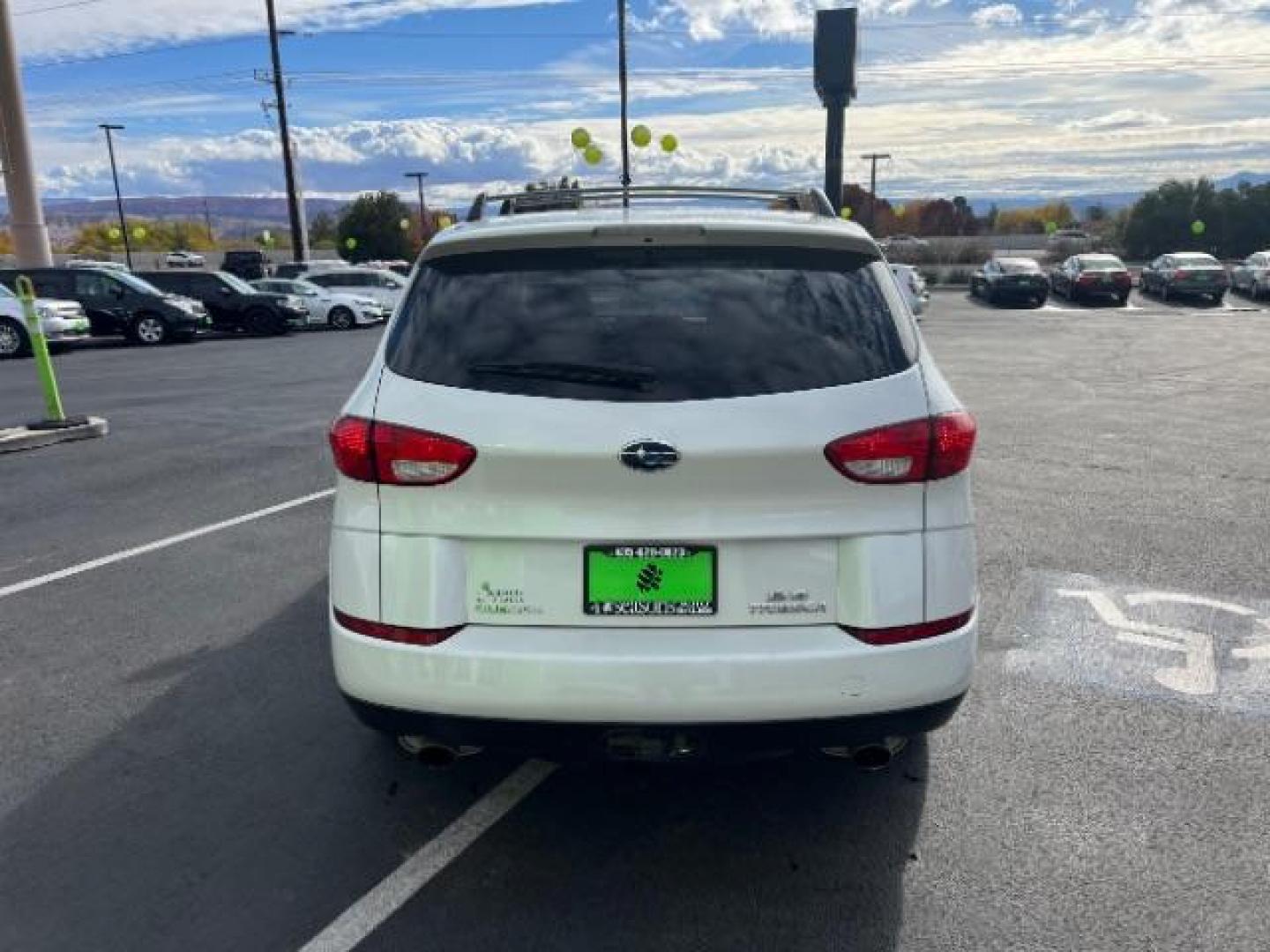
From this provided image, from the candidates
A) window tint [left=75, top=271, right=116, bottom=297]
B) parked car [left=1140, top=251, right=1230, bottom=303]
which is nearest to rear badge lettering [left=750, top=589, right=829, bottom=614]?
window tint [left=75, top=271, right=116, bottom=297]

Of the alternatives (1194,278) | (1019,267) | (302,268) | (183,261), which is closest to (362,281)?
(302,268)

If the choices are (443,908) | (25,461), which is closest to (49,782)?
(443,908)

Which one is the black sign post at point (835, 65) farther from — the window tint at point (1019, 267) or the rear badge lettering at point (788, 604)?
the rear badge lettering at point (788, 604)

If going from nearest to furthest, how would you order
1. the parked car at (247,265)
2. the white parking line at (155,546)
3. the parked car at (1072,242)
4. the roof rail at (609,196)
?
1. the roof rail at (609,196)
2. the white parking line at (155,546)
3. the parked car at (247,265)
4. the parked car at (1072,242)

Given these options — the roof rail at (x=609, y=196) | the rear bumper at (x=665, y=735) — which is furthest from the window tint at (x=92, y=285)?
the rear bumper at (x=665, y=735)

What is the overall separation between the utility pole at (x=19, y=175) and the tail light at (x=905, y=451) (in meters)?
34.5

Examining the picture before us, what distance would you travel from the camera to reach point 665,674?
2604 millimetres

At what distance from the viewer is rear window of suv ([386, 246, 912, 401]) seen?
2.70 m

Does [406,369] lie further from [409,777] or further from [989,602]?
[989,602]

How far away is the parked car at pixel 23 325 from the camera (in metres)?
19.2

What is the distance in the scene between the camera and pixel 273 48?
125 feet

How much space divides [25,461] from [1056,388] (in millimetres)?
11781

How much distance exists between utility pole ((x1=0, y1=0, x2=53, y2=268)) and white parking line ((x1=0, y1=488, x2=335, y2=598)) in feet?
95.5

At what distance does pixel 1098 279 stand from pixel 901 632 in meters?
33.8
